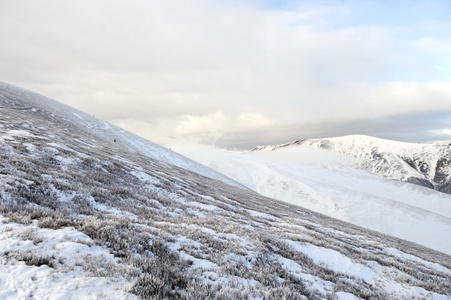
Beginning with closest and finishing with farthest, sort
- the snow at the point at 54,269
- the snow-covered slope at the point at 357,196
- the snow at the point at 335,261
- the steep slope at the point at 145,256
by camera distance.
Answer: the snow at the point at 54,269
the steep slope at the point at 145,256
the snow at the point at 335,261
the snow-covered slope at the point at 357,196

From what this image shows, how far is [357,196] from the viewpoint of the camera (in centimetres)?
8869

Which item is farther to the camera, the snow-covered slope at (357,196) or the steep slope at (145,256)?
the snow-covered slope at (357,196)

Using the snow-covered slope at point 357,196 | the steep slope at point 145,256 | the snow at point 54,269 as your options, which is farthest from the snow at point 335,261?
the snow-covered slope at point 357,196

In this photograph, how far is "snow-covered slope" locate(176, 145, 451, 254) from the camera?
69.8 m

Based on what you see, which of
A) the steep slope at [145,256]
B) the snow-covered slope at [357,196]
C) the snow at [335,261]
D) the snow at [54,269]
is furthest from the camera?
the snow-covered slope at [357,196]

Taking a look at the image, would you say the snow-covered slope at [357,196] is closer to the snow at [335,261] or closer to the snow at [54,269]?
the snow at [335,261]

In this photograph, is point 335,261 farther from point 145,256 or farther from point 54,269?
point 54,269

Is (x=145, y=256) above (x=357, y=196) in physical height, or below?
above

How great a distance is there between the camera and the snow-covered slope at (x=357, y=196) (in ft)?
229

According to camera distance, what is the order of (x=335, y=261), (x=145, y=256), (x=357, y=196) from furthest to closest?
(x=357, y=196) → (x=335, y=261) → (x=145, y=256)

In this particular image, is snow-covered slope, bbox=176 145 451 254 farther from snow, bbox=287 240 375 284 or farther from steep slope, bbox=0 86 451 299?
snow, bbox=287 240 375 284

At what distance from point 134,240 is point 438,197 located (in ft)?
440

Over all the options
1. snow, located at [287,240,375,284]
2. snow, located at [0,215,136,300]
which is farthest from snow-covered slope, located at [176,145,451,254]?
snow, located at [0,215,136,300]

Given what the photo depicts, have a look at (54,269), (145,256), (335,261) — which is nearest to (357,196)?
(335,261)
